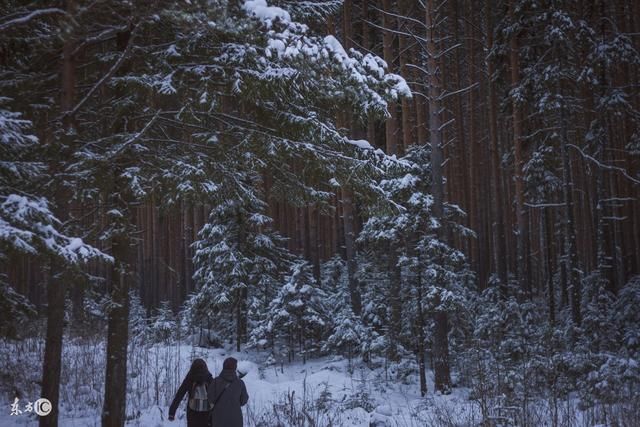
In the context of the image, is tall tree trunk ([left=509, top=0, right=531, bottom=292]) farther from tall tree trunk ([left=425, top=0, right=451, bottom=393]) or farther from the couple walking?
the couple walking

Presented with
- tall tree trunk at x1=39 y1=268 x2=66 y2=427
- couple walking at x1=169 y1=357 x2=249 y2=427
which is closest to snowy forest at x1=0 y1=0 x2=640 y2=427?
tall tree trunk at x1=39 y1=268 x2=66 y2=427

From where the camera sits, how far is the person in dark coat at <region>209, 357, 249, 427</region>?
7027 mm

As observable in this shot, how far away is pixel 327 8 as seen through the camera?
1024 centimetres

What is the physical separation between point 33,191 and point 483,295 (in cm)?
1851

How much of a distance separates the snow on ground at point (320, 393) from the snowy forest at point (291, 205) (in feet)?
0.33

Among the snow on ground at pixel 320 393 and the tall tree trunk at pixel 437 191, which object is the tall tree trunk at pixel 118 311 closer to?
the snow on ground at pixel 320 393

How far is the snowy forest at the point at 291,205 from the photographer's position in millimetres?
7035

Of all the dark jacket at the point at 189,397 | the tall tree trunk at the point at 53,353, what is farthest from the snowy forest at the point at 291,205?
the dark jacket at the point at 189,397

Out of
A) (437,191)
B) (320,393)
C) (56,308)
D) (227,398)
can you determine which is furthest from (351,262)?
(56,308)

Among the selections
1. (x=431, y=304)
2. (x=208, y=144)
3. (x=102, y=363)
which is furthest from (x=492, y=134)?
(x=102, y=363)

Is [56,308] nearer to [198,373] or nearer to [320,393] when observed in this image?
[198,373]

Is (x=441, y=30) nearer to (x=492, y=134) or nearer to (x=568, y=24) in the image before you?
(x=492, y=134)

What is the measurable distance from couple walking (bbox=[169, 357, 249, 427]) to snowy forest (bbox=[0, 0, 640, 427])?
1.42 metres

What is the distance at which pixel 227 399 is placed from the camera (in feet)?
23.2
